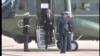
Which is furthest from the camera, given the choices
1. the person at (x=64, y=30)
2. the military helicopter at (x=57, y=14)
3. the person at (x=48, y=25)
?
the military helicopter at (x=57, y=14)

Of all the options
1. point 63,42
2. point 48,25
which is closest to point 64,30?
point 63,42

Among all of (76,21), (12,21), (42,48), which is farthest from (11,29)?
(76,21)

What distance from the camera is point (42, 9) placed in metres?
17.4

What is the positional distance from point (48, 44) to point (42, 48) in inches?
11.6

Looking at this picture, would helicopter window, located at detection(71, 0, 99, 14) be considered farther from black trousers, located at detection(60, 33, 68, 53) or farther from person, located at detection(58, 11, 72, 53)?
black trousers, located at detection(60, 33, 68, 53)

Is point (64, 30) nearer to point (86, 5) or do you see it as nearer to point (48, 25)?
point (48, 25)

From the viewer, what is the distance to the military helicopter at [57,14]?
17141mm

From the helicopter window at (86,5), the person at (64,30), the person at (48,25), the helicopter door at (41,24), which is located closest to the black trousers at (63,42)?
the person at (64,30)

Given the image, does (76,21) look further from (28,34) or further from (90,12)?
(28,34)

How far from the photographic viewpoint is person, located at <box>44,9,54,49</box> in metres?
16.9

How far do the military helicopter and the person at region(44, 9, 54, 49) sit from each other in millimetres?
203

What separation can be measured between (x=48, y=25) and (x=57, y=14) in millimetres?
596

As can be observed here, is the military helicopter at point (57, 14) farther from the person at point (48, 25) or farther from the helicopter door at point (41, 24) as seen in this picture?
the person at point (48, 25)

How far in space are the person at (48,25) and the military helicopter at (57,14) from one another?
0.20 m
